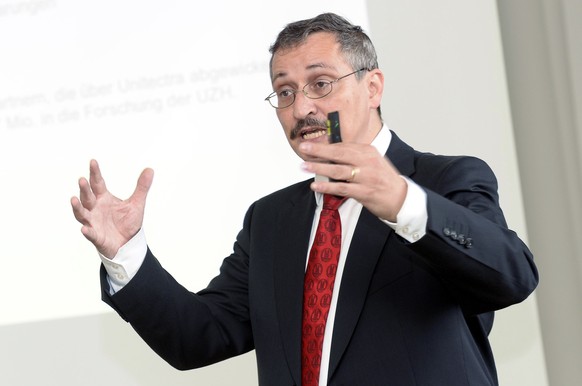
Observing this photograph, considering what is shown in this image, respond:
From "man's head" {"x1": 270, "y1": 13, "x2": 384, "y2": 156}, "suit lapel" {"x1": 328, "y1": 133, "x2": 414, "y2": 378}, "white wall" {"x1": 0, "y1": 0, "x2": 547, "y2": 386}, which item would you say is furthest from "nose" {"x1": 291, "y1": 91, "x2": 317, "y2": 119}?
"white wall" {"x1": 0, "y1": 0, "x2": 547, "y2": 386}

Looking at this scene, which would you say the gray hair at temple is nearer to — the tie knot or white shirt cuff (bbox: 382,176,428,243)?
the tie knot

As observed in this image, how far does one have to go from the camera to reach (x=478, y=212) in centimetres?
175

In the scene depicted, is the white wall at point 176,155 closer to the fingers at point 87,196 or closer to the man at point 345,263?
the man at point 345,263

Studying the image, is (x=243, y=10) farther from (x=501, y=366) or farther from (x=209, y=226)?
(x=501, y=366)

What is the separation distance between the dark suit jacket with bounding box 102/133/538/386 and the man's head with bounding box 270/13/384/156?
12 centimetres

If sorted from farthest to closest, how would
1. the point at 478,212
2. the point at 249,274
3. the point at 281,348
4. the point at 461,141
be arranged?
the point at 461,141, the point at 249,274, the point at 281,348, the point at 478,212

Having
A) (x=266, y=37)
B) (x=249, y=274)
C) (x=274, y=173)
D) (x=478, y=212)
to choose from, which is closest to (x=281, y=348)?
(x=249, y=274)

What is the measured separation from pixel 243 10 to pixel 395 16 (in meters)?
0.57

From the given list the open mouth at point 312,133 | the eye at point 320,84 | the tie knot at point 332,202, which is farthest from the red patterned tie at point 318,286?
the eye at point 320,84

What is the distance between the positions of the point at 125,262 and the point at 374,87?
2.45ft

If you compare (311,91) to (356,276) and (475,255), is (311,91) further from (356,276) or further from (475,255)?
(475,255)

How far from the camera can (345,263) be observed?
6.09 ft

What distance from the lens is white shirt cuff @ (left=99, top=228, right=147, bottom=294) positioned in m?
1.88

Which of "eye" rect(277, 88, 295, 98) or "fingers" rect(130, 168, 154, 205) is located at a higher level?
"eye" rect(277, 88, 295, 98)
